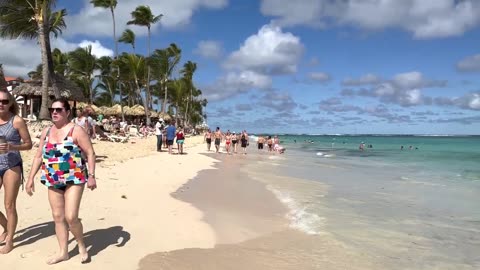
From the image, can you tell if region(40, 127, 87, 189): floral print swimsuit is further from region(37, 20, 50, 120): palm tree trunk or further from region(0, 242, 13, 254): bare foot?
region(37, 20, 50, 120): palm tree trunk

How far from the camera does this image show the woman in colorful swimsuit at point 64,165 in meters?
3.82

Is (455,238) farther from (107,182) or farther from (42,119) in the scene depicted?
(42,119)

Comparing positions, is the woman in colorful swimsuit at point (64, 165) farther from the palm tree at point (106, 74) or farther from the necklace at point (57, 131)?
the palm tree at point (106, 74)

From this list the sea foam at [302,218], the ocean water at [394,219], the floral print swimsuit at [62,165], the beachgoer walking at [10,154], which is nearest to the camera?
the floral print swimsuit at [62,165]

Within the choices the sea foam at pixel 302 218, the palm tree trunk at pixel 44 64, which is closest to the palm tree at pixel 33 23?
the palm tree trunk at pixel 44 64

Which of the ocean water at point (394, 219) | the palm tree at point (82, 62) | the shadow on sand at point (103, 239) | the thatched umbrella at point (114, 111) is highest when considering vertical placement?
the palm tree at point (82, 62)

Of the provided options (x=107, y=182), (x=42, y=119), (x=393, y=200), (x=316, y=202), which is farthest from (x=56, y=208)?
(x=42, y=119)

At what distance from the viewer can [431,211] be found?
824cm

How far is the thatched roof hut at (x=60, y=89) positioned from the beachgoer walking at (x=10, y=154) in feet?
70.5

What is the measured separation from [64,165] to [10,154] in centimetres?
74

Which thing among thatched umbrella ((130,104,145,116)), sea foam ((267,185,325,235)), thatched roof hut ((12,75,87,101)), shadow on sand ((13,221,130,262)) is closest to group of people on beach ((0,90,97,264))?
shadow on sand ((13,221,130,262))

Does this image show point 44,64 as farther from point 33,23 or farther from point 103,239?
point 103,239

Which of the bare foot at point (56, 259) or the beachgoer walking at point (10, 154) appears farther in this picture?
the beachgoer walking at point (10, 154)

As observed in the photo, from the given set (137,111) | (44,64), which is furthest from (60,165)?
(137,111)
